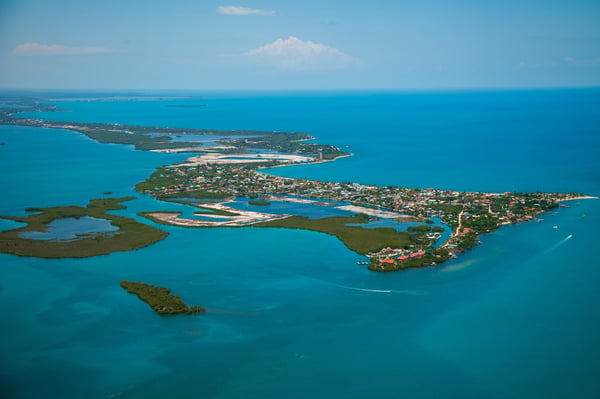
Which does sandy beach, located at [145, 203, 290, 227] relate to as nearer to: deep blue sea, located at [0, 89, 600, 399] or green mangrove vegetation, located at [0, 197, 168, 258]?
deep blue sea, located at [0, 89, 600, 399]

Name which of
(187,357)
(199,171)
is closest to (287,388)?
(187,357)

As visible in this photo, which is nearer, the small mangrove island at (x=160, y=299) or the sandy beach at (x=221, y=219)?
the small mangrove island at (x=160, y=299)

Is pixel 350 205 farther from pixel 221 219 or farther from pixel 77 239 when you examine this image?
pixel 77 239

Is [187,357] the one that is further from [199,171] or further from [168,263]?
[199,171]

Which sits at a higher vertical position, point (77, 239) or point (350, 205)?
point (350, 205)

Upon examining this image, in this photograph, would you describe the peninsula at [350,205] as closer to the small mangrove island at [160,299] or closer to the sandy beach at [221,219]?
the sandy beach at [221,219]

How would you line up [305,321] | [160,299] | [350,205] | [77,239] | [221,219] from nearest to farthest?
[305,321], [160,299], [77,239], [221,219], [350,205]

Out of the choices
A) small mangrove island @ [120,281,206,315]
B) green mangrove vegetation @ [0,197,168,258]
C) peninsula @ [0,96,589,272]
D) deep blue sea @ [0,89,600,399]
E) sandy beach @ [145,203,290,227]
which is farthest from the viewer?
sandy beach @ [145,203,290,227]

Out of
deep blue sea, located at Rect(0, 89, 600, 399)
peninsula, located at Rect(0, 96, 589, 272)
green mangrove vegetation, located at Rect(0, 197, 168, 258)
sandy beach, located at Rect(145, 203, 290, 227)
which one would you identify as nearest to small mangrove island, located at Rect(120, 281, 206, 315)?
deep blue sea, located at Rect(0, 89, 600, 399)

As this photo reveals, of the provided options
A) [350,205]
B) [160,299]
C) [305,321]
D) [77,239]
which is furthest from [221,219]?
[305,321]

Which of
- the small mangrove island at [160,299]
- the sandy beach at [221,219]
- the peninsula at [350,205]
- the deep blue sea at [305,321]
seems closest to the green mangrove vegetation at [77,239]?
the deep blue sea at [305,321]
